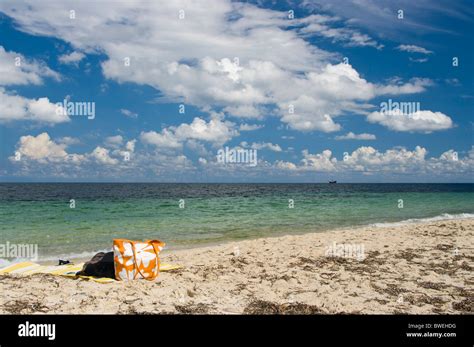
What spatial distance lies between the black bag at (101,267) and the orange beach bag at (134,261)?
43 centimetres

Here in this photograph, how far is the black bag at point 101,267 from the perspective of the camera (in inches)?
353

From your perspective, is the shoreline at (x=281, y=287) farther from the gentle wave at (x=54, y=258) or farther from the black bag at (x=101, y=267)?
the gentle wave at (x=54, y=258)

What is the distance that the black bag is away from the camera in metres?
8.98

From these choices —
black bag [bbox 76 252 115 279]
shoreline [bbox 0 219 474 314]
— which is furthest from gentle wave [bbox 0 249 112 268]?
black bag [bbox 76 252 115 279]

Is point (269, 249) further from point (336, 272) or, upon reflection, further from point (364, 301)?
point (364, 301)

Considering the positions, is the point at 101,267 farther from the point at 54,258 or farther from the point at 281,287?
the point at 54,258

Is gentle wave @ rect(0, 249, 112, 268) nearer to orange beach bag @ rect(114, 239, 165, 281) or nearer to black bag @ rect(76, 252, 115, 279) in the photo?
black bag @ rect(76, 252, 115, 279)

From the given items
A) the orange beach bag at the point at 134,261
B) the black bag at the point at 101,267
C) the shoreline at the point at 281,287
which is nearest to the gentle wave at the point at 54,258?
the shoreline at the point at 281,287

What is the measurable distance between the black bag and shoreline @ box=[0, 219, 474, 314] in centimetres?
51

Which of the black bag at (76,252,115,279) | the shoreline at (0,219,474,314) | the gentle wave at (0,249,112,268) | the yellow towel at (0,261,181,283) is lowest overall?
the gentle wave at (0,249,112,268)

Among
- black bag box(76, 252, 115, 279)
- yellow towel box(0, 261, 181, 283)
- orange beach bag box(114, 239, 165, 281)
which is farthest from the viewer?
yellow towel box(0, 261, 181, 283)

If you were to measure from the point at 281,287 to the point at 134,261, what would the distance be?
3.54 meters

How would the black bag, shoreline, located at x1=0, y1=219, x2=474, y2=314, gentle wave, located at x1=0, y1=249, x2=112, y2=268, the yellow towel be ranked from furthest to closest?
gentle wave, located at x1=0, y1=249, x2=112, y2=268, the yellow towel, the black bag, shoreline, located at x1=0, y1=219, x2=474, y2=314
